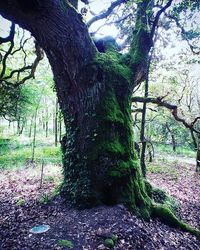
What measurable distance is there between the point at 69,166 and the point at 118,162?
4.56 feet

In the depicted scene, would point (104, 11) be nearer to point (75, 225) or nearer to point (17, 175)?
point (75, 225)

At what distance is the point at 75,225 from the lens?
212 inches

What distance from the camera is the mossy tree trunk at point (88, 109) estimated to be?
6.09 metres

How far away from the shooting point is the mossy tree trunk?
240 inches

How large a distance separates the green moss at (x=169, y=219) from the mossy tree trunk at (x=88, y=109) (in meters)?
0.30

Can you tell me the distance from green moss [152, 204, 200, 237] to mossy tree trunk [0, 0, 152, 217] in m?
0.30

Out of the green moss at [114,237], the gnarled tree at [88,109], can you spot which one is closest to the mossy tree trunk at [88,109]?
the gnarled tree at [88,109]

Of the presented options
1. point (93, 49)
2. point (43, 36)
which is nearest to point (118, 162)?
point (93, 49)

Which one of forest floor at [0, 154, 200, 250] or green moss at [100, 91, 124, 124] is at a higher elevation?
green moss at [100, 91, 124, 124]

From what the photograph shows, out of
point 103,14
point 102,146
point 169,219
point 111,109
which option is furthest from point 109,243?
point 103,14

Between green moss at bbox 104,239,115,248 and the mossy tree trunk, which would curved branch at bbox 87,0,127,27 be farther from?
green moss at bbox 104,239,115,248

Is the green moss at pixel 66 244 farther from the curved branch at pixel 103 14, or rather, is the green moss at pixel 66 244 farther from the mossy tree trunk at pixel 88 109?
the curved branch at pixel 103 14

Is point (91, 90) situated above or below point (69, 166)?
above

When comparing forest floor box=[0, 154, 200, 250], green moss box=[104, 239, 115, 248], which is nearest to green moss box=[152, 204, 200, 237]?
forest floor box=[0, 154, 200, 250]
